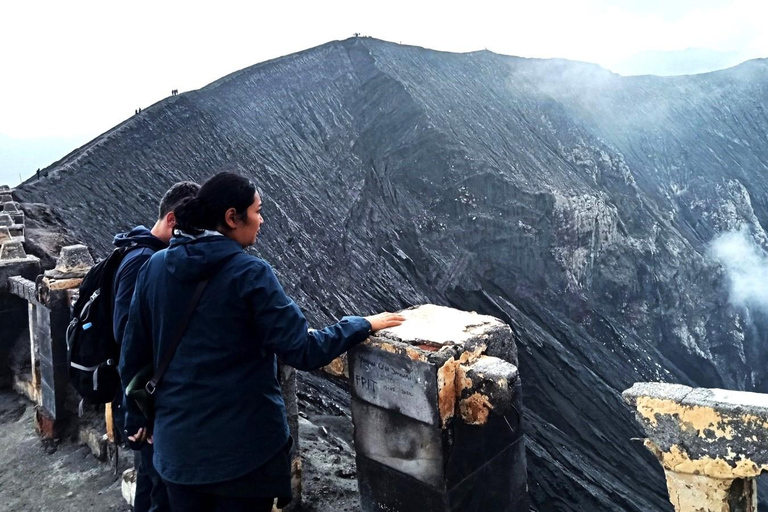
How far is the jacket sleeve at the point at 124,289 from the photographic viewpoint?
222 cm

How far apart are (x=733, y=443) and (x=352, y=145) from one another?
61.3ft

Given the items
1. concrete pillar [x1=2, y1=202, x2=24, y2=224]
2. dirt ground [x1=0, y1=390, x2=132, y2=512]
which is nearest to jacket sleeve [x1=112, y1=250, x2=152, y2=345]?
dirt ground [x1=0, y1=390, x2=132, y2=512]

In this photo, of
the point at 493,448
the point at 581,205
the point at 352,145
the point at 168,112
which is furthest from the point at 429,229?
the point at 493,448

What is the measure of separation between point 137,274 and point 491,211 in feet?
57.0

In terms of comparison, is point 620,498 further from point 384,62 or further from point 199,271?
point 384,62

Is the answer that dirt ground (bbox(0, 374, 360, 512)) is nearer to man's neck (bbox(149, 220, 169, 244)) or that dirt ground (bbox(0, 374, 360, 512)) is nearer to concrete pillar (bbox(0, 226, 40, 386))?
concrete pillar (bbox(0, 226, 40, 386))

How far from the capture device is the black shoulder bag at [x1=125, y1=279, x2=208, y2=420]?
73.9 inches

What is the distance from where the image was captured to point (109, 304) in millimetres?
2469

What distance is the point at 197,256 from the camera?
1.86 metres

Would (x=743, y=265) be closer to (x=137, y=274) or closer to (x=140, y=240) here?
(x=140, y=240)

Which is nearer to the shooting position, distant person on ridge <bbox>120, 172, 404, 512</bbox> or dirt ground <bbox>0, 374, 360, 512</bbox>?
distant person on ridge <bbox>120, 172, 404, 512</bbox>

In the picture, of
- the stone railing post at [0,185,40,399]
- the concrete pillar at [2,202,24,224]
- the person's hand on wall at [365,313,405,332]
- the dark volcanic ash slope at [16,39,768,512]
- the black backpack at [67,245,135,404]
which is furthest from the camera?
the dark volcanic ash slope at [16,39,768,512]

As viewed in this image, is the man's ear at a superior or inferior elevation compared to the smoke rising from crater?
superior

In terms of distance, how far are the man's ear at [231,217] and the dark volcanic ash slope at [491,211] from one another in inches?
414
